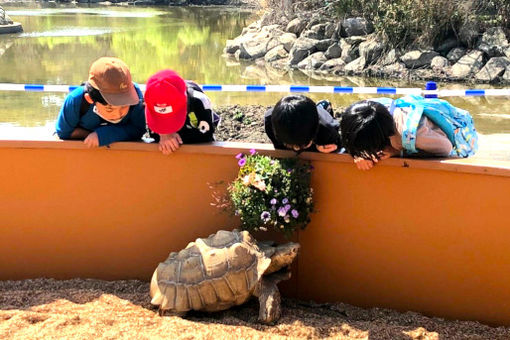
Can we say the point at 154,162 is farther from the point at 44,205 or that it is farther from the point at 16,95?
the point at 16,95

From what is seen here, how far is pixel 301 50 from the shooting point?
1573 cm

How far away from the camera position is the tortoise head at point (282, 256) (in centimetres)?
324

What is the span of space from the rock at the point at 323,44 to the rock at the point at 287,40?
42.7 inches

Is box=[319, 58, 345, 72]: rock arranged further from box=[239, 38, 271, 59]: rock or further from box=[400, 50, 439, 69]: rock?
box=[239, 38, 271, 59]: rock

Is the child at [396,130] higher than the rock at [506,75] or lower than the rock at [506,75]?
higher

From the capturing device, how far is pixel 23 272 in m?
3.82

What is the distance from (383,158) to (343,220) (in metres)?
0.45

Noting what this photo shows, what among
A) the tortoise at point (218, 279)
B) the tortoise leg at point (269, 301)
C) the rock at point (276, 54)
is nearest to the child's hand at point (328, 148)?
the tortoise at point (218, 279)

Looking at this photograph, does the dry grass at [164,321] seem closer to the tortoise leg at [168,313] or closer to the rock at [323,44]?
the tortoise leg at [168,313]

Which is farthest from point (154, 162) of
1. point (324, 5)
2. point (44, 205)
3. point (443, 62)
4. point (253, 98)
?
point (324, 5)

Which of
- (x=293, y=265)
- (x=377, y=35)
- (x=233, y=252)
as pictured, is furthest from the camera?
(x=377, y=35)

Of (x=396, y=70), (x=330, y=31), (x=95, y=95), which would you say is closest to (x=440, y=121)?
(x=95, y=95)

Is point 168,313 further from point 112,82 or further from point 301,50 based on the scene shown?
point 301,50

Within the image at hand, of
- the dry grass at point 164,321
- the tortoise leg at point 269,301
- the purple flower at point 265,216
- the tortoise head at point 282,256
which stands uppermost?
the purple flower at point 265,216
